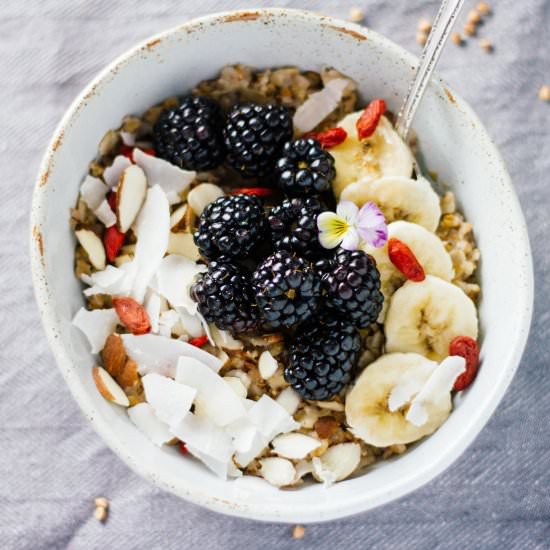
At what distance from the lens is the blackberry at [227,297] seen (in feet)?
3.92

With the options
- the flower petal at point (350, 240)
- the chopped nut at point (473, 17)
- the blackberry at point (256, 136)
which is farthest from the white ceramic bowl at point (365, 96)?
the chopped nut at point (473, 17)

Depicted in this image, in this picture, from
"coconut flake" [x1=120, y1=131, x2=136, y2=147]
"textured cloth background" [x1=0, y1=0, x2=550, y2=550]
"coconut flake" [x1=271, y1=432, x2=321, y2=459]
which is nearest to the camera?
"coconut flake" [x1=271, y1=432, x2=321, y2=459]

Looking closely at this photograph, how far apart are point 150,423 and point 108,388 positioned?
→ 0.26 ft

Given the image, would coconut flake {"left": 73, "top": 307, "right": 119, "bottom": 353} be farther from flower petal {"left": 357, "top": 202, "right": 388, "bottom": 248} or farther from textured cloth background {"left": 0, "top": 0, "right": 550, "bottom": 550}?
flower petal {"left": 357, "top": 202, "right": 388, "bottom": 248}

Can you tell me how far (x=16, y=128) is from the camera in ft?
5.15

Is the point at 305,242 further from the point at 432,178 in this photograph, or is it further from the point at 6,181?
the point at 6,181

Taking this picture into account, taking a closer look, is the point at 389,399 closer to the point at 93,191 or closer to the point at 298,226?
the point at 298,226

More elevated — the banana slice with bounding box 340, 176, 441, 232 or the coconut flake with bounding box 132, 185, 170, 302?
the coconut flake with bounding box 132, 185, 170, 302

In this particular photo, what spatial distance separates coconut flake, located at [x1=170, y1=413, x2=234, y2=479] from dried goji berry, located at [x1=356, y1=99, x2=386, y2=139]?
488mm

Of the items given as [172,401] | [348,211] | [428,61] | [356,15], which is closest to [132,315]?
[172,401]

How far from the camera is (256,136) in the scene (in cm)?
129

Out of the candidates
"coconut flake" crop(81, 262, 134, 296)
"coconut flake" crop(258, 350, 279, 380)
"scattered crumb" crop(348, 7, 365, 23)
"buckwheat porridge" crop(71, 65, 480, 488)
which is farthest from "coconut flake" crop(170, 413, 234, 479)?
"scattered crumb" crop(348, 7, 365, 23)

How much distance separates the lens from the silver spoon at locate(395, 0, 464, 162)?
1219 mm

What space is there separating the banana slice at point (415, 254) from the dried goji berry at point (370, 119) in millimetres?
148
